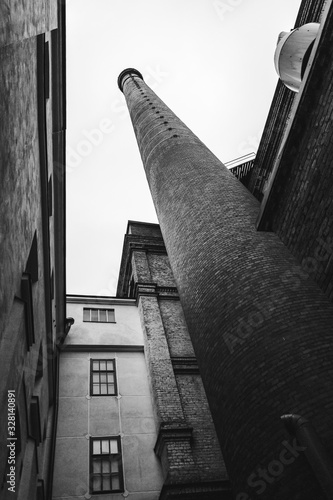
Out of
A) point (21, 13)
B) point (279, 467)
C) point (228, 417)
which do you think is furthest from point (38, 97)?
point (279, 467)

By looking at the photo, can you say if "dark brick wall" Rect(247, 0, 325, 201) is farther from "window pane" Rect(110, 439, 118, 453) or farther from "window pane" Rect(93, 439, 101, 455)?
"window pane" Rect(93, 439, 101, 455)

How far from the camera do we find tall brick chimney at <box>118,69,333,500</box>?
4609 millimetres

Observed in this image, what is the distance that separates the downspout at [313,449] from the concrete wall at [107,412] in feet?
20.6

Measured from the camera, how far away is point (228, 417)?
5582mm

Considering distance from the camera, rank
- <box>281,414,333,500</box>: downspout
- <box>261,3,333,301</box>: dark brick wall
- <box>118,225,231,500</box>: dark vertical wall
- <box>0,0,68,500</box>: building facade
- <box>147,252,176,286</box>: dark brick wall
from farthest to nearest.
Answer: <box>147,252,176,286</box>: dark brick wall
<box>118,225,231,500</box>: dark vertical wall
<box>0,0,68,500</box>: building facade
<box>261,3,333,301</box>: dark brick wall
<box>281,414,333,500</box>: downspout

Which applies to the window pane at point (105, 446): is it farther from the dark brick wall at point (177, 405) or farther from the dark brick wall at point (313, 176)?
the dark brick wall at point (313, 176)

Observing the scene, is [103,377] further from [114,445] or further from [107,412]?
[114,445]

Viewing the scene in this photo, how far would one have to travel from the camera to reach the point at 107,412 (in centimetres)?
1076

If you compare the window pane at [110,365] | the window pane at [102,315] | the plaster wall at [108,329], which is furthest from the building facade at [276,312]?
the window pane at [102,315]

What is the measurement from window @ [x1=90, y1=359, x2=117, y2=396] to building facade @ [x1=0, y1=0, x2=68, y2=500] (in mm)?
1305

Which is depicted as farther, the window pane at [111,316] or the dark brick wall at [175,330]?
the window pane at [111,316]

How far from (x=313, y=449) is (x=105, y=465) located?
23.5 feet

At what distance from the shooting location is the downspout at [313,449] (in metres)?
3.84

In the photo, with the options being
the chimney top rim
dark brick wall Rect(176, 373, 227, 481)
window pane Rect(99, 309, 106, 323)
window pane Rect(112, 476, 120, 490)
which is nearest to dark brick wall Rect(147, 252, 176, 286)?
window pane Rect(99, 309, 106, 323)
